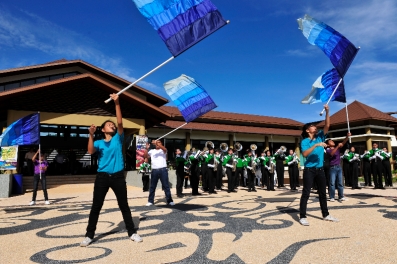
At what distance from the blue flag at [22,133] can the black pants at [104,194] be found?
5.99 meters

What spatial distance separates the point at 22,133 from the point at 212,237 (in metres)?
7.77

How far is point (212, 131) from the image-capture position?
24.0 metres

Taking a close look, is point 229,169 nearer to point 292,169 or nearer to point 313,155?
point 292,169

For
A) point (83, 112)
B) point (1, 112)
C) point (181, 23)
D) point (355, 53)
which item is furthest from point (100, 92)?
point (355, 53)

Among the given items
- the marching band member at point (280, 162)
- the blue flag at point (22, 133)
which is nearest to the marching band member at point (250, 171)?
the marching band member at point (280, 162)

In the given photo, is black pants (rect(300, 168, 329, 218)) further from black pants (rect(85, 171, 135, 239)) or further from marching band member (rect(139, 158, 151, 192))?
marching band member (rect(139, 158, 151, 192))

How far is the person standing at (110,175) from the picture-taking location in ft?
→ 14.1

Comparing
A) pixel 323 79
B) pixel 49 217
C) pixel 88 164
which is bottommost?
pixel 49 217

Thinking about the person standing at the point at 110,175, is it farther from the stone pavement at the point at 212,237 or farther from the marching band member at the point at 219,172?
the marching band member at the point at 219,172

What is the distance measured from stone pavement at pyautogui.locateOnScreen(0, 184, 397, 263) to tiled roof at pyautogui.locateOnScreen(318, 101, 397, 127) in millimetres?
23737

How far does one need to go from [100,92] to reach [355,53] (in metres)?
13.1

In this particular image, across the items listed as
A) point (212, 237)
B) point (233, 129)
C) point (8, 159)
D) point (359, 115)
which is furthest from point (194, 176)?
point (359, 115)

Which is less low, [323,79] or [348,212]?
[323,79]

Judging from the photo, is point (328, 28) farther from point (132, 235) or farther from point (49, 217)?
point (49, 217)
